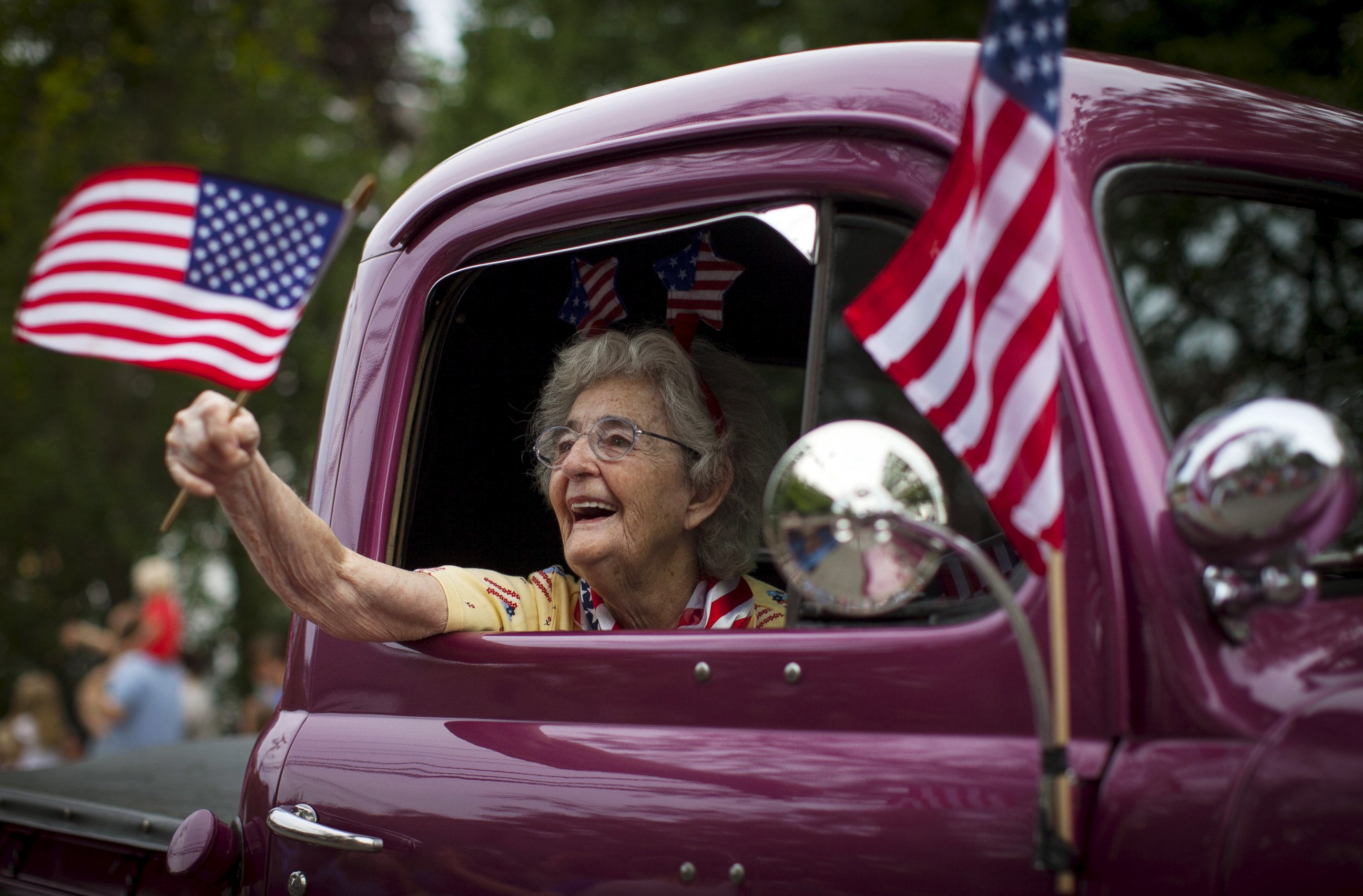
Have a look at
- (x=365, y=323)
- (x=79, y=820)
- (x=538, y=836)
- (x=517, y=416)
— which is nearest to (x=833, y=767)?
(x=538, y=836)

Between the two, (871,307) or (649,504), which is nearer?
(871,307)

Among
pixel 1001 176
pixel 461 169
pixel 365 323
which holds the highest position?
pixel 461 169

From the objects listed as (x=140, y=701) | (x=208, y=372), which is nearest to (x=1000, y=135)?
(x=208, y=372)

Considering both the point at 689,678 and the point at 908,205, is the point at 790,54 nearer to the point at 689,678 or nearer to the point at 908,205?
the point at 908,205

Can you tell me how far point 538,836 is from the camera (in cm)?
165

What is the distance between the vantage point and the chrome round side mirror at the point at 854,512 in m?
1.22

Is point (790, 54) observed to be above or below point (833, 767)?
above

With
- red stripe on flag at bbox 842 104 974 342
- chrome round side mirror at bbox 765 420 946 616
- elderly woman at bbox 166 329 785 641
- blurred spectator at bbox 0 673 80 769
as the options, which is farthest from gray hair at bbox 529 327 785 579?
blurred spectator at bbox 0 673 80 769

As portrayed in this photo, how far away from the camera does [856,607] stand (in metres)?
1.25

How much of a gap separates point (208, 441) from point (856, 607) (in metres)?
0.89

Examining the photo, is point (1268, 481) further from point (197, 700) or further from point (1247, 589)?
point (197, 700)

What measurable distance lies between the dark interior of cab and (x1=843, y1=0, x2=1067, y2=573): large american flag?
2.23ft

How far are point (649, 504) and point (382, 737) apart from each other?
71 centimetres

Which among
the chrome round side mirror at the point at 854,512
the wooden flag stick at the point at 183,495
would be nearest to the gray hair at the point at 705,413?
the wooden flag stick at the point at 183,495
